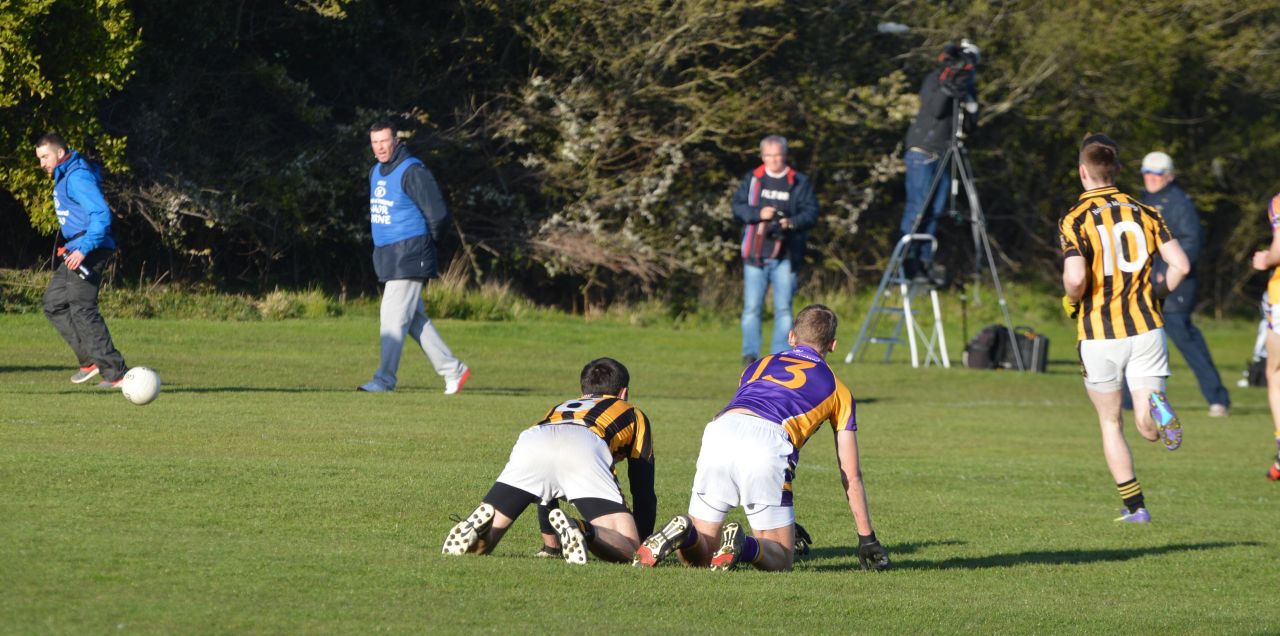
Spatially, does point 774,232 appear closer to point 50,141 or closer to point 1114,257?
point 50,141

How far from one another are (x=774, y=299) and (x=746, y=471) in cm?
951

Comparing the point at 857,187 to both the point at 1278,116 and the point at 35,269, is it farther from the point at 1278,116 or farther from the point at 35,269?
the point at 35,269

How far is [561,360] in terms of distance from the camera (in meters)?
18.8

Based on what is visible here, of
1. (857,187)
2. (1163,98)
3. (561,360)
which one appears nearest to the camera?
(561,360)

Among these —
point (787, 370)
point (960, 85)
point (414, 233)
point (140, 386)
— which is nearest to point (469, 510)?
point (787, 370)

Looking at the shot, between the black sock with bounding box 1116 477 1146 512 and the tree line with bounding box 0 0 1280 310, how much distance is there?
12.5 meters

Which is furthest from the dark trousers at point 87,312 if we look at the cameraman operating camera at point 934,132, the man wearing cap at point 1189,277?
the cameraman operating camera at point 934,132

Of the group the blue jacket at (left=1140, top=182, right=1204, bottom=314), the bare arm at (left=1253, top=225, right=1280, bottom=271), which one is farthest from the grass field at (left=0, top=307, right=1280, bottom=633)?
the blue jacket at (left=1140, top=182, right=1204, bottom=314)

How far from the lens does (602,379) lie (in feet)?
25.1

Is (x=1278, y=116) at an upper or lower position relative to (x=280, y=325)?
upper

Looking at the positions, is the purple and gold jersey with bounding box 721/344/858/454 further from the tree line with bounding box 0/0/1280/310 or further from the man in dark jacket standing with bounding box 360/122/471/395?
the tree line with bounding box 0/0/1280/310

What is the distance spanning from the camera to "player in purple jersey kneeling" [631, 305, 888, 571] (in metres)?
7.18

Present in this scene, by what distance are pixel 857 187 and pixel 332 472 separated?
743 inches

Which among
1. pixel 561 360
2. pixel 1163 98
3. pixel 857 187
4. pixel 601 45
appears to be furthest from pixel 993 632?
pixel 1163 98
